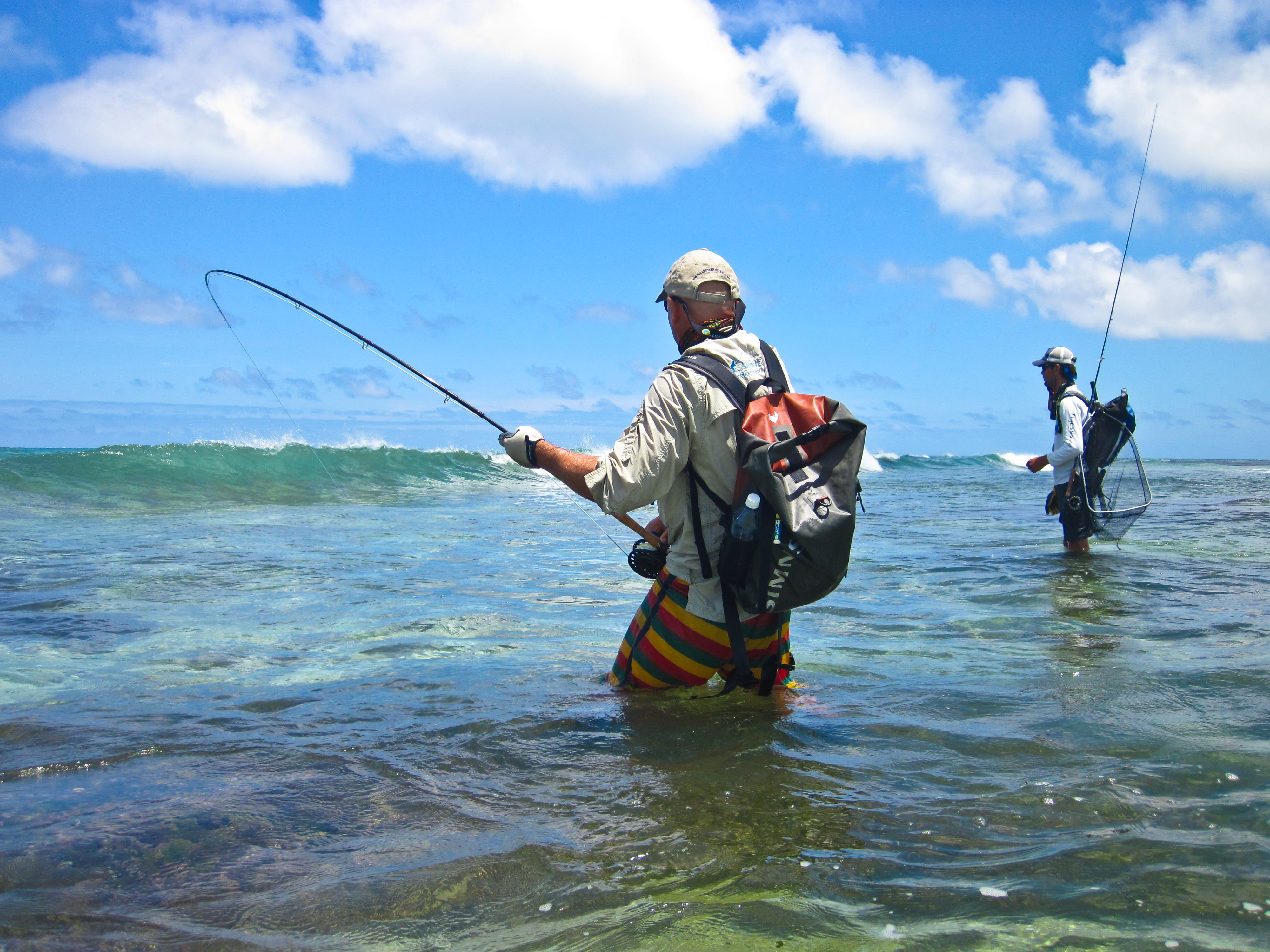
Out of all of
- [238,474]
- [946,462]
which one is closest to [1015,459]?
[946,462]

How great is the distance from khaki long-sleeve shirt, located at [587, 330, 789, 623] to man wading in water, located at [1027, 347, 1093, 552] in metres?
6.36

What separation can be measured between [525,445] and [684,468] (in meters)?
0.65

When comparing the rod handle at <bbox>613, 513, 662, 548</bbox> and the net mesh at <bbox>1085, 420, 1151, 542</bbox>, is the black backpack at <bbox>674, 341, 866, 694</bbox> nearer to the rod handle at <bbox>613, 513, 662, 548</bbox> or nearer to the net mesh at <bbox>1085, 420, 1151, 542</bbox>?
the rod handle at <bbox>613, 513, 662, 548</bbox>

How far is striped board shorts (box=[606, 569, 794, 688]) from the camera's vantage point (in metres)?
3.58

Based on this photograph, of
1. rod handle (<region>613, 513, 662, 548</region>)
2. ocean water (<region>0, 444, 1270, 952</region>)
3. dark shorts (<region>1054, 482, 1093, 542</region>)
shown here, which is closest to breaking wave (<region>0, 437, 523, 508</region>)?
ocean water (<region>0, 444, 1270, 952</region>)

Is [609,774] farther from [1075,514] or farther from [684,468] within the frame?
[1075,514]

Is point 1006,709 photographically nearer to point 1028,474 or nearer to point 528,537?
point 528,537

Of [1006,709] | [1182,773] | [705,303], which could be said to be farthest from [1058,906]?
[705,303]

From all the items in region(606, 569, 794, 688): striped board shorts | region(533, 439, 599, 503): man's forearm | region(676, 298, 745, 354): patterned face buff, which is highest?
region(676, 298, 745, 354): patterned face buff

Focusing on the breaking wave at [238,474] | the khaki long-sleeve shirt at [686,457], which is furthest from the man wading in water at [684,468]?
the breaking wave at [238,474]

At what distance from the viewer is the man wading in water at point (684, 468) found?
329 cm

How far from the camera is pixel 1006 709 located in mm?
4117

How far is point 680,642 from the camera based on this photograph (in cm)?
363

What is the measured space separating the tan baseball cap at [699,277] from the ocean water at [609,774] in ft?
6.06
